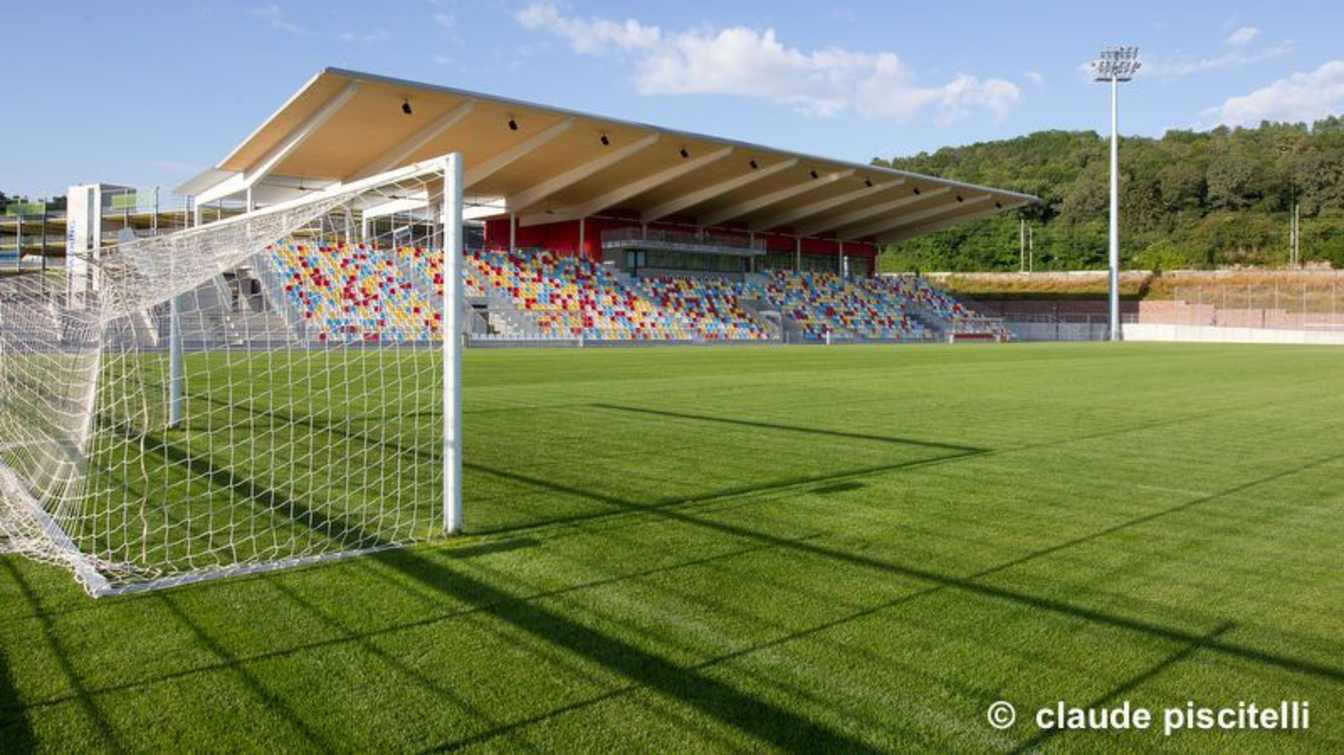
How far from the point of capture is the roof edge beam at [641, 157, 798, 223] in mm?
40938

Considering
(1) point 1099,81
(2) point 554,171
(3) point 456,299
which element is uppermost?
(1) point 1099,81

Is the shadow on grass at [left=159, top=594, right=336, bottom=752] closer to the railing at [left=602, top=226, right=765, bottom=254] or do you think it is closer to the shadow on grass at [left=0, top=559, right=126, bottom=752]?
the shadow on grass at [left=0, top=559, right=126, bottom=752]

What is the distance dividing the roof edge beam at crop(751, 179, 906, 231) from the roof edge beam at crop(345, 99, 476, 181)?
22442 mm

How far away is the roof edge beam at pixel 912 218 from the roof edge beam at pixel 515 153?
2693cm

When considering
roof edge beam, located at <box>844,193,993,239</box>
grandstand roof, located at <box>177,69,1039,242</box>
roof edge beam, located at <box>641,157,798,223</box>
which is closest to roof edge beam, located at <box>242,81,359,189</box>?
grandstand roof, located at <box>177,69,1039,242</box>

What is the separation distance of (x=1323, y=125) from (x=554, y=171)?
79.2 metres

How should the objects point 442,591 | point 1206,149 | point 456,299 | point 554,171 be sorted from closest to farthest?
point 442,591 < point 456,299 < point 554,171 < point 1206,149

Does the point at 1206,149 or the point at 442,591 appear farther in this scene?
the point at 1206,149

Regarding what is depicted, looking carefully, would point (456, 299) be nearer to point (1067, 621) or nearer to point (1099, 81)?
point (1067, 621)

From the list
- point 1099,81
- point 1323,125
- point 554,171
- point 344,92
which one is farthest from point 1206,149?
point 344,92

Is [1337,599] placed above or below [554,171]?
below

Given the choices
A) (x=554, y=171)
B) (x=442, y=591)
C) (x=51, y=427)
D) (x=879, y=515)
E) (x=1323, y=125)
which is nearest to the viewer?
(x=442, y=591)

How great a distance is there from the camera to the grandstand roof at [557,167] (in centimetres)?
2942

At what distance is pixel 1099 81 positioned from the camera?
2096 inches
